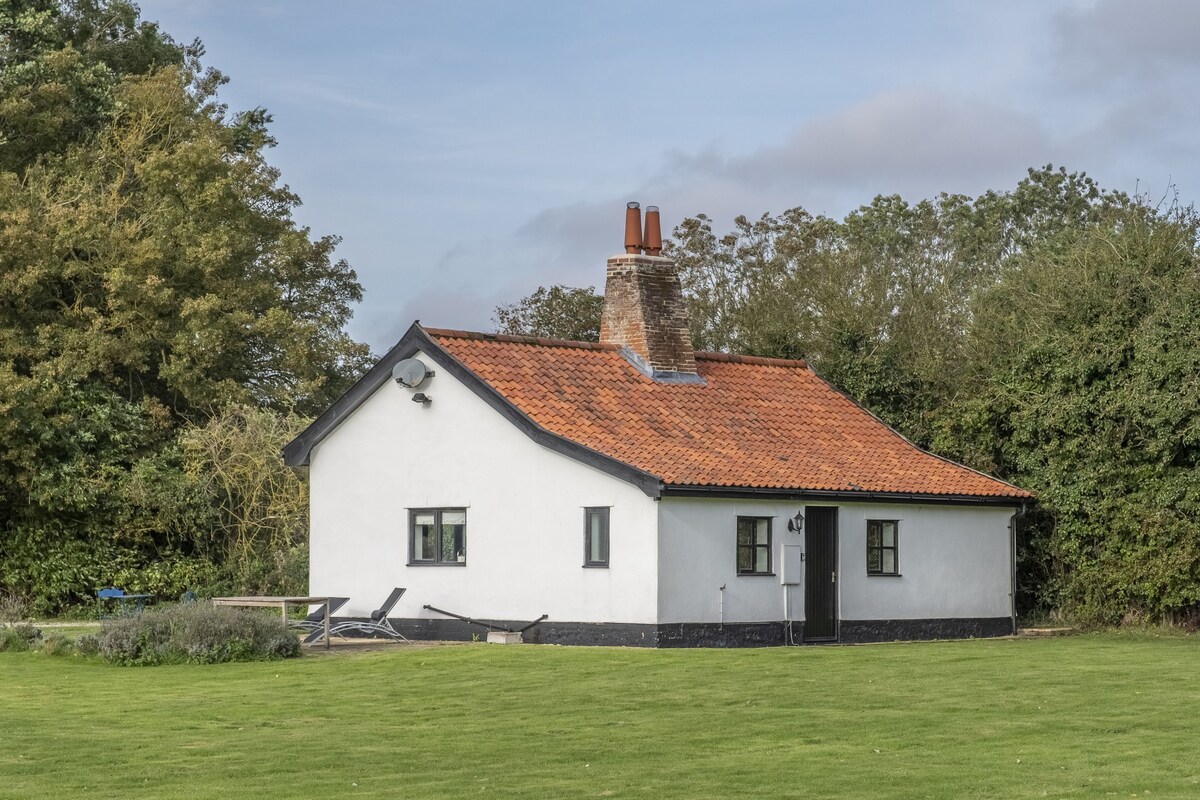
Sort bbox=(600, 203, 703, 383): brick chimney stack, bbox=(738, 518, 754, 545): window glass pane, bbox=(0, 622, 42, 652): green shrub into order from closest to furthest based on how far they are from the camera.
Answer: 1. bbox=(0, 622, 42, 652): green shrub
2. bbox=(738, 518, 754, 545): window glass pane
3. bbox=(600, 203, 703, 383): brick chimney stack

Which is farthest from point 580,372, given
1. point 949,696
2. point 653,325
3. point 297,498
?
point 949,696

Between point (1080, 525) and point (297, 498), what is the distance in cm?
1545

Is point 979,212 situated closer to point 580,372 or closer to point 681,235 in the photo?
point 681,235

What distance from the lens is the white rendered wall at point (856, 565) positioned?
25.6 m

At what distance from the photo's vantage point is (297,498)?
116 feet

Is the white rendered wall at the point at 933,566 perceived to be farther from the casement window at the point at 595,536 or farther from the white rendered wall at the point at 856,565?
the casement window at the point at 595,536

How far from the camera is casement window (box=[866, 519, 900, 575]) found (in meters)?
28.4

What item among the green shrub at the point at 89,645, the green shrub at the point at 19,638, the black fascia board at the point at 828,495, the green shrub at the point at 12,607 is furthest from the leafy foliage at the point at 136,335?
the black fascia board at the point at 828,495

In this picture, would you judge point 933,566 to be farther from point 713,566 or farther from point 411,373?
point 411,373

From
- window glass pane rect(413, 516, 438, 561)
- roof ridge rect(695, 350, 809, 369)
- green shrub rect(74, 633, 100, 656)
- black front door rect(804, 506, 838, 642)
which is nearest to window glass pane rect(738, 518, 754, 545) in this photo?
black front door rect(804, 506, 838, 642)

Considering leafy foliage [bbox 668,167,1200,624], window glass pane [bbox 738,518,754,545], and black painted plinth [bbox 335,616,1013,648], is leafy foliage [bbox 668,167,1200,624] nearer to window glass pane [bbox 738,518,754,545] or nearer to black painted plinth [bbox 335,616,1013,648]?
black painted plinth [bbox 335,616,1013,648]

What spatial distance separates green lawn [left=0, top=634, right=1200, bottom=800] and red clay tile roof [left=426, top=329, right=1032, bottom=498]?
363 centimetres

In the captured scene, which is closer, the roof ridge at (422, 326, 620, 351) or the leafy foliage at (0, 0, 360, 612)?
the roof ridge at (422, 326, 620, 351)

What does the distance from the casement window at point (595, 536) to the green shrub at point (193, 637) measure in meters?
4.60
